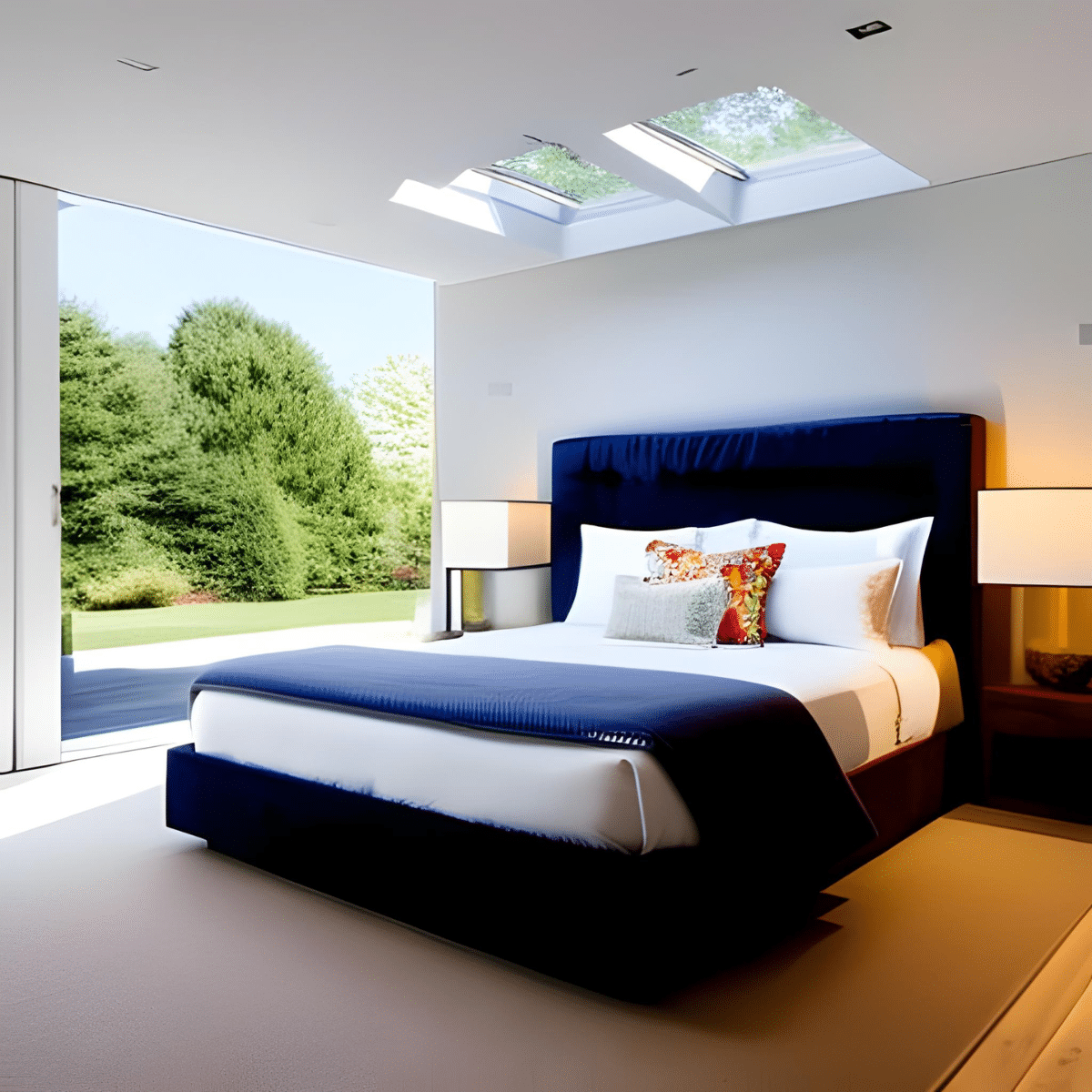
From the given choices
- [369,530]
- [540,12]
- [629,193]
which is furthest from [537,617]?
[369,530]

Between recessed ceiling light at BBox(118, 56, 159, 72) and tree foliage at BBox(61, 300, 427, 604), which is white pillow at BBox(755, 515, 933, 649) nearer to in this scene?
recessed ceiling light at BBox(118, 56, 159, 72)

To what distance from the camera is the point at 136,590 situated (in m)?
10.5

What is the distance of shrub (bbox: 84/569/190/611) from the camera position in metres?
10.3

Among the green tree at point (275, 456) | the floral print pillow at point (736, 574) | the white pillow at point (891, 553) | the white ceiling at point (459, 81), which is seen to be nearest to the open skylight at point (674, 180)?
the white ceiling at point (459, 81)

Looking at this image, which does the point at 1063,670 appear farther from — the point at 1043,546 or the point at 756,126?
the point at 756,126

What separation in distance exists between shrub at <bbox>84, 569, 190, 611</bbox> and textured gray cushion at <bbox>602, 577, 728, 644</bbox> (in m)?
7.83

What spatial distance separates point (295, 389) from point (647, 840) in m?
10.1

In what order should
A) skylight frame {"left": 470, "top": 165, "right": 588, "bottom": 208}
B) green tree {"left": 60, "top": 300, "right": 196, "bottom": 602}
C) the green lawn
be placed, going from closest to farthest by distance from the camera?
skylight frame {"left": 470, "top": 165, "right": 588, "bottom": 208}, green tree {"left": 60, "top": 300, "right": 196, "bottom": 602}, the green lawn

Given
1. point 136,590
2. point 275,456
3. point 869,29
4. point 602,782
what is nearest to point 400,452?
point 275,456

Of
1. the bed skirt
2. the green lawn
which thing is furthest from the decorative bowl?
the green lawn

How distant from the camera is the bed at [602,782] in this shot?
2291mm

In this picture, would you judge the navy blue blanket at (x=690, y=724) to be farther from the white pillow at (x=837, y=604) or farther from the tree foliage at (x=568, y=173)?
the tree foliage at (x=568, y=173)

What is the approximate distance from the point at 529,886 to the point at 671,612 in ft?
5.55

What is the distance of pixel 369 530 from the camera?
11906 mm
